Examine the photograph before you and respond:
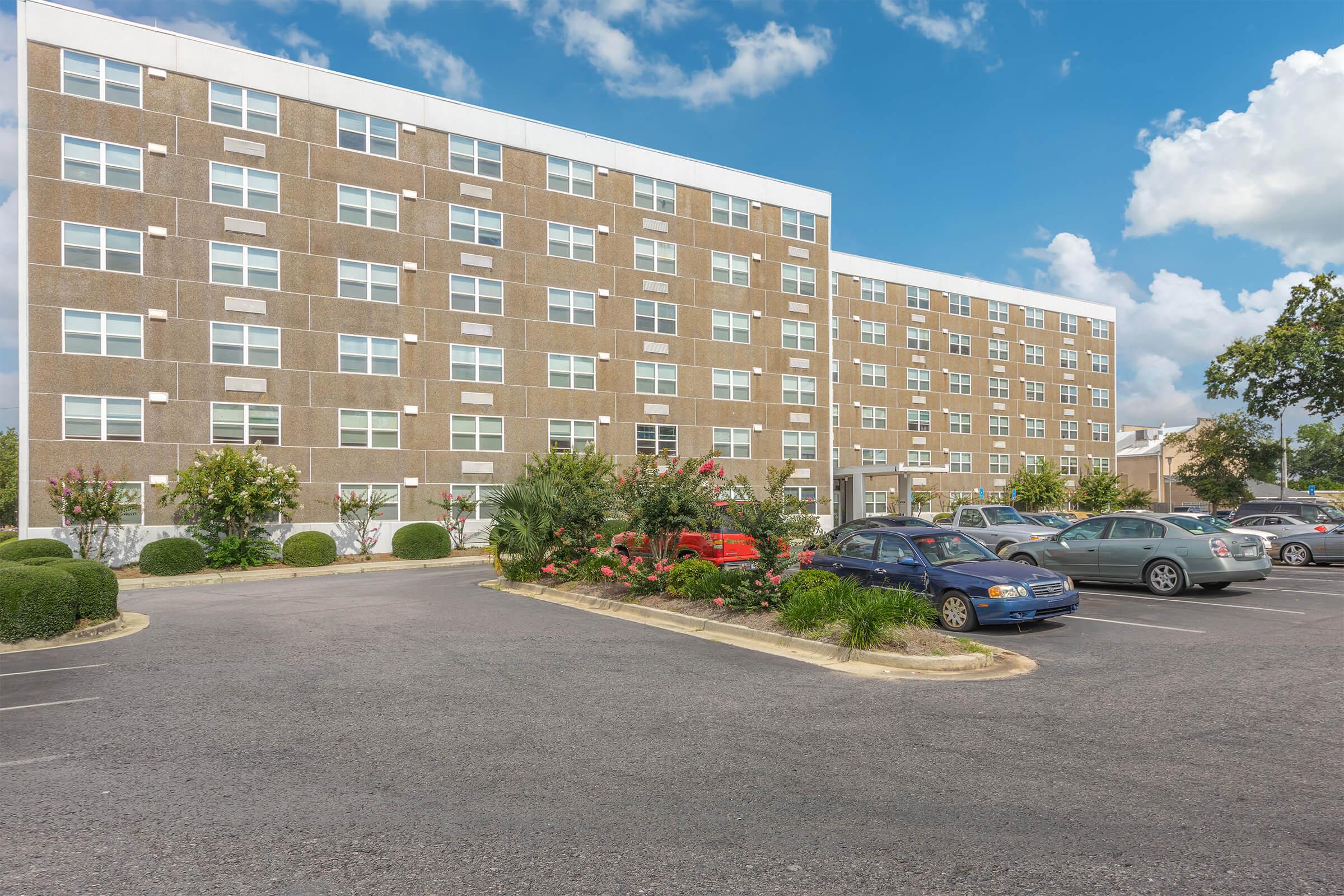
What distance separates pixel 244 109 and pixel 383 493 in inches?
567

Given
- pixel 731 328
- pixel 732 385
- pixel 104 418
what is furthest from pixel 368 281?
pixel 732 385

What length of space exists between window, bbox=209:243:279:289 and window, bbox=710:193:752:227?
63.2ft

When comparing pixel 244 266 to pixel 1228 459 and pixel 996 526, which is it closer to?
pixel 996 526

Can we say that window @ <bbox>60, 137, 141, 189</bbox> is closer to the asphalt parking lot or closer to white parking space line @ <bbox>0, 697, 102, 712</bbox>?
the asphalt parking lot

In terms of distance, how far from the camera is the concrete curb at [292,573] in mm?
22453

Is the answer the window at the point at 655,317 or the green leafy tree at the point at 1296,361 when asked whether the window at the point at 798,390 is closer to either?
the window at the point at 655,317

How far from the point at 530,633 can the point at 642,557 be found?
372cm

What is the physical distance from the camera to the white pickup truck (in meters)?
21.8

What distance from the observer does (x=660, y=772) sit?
5.89 metres

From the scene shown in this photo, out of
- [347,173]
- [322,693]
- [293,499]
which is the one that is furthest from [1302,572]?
[347,173]

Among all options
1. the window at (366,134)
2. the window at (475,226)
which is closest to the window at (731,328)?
the window at (475,226)

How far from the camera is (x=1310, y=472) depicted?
9825 cm

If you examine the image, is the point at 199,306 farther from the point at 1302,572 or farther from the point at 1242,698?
the point at 1302,572

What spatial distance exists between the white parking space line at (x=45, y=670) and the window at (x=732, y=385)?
99.0 ft
